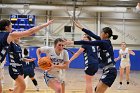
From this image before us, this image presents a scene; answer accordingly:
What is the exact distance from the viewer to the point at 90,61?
27.4 feet

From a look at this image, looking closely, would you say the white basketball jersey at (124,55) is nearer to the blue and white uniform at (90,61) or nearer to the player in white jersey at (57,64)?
the blue and white uniform at (90,61)

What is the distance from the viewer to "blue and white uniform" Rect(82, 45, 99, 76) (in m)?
8.30

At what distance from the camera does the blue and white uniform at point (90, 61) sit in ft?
27.2

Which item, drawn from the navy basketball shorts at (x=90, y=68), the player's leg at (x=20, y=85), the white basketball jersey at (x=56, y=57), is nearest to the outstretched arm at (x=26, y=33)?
the white basketball jersey at (x=56, y=57)

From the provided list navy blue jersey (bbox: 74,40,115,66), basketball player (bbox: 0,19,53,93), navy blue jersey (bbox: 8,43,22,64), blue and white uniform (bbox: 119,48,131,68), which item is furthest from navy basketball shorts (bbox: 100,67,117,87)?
blue and white uniform (bbox: 119,48,131,68)

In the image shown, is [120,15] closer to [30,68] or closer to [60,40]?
[30,68]

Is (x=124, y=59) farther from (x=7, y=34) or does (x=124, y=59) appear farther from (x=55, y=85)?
(x=7, y=34)

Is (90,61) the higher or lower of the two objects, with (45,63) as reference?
lower

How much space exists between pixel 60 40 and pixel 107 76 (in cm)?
135

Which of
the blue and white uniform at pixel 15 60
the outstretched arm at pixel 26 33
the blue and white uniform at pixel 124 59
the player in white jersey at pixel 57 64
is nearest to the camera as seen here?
the outstretched arm at pixel 26 33

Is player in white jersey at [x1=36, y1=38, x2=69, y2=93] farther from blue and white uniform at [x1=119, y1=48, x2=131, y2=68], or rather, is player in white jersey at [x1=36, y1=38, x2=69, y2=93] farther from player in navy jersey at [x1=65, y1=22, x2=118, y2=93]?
blue and white uniform at [x1=119, y1=48, x2=131, y2=68]

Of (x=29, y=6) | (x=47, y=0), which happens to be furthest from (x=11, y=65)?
(x=47, y=0)

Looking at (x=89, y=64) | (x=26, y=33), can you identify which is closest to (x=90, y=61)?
(x=89, y=64)

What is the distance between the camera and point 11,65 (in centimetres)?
718
